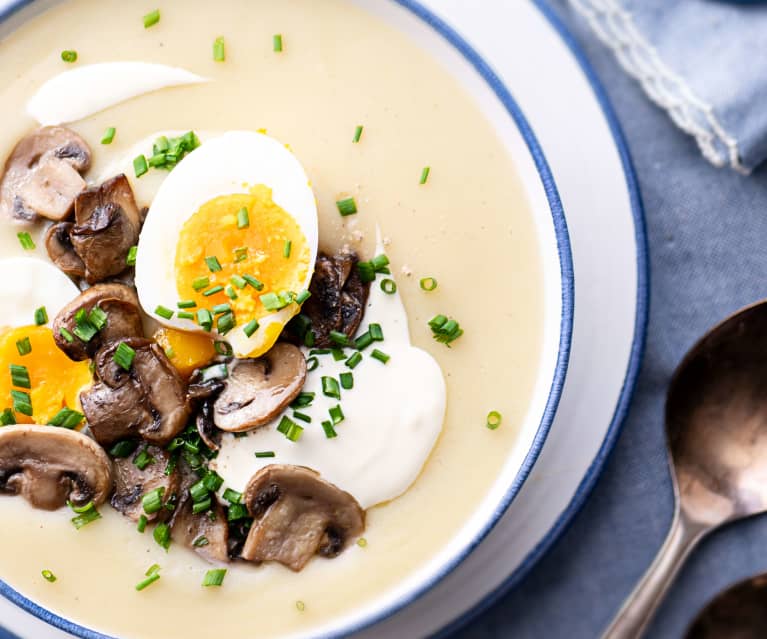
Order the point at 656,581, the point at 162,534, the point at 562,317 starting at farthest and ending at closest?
the point at 656,581, the point at 162,534, the point at 562,317

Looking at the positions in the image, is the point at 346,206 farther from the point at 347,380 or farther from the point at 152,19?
the point at 152,19

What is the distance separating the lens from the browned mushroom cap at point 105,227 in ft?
6.13

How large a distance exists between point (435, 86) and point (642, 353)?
82cm

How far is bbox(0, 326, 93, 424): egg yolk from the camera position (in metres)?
1.93

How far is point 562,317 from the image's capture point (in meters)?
1.84

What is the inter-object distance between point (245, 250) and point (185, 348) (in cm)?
28

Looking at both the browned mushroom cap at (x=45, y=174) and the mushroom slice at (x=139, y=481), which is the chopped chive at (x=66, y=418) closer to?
the mushroom slice at (x=139, y=481)

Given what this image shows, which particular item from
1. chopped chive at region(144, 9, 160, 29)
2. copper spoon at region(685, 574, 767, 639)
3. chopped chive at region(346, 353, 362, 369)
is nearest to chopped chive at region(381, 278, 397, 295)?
chopped chive at region(346, 353, 362, 369)

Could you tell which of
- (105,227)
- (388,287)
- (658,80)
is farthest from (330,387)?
(658,80)

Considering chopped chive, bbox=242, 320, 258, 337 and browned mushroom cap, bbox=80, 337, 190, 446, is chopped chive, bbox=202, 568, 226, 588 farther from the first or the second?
chopped chive, bbox=242, 320, 258, 337

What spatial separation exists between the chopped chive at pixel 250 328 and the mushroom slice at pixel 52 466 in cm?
45

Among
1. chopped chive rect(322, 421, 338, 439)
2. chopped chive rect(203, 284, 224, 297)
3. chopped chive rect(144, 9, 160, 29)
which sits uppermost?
chopped chive rect(144, 9, 160, 29)

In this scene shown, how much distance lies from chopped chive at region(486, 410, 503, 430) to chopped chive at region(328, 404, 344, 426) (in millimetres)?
349

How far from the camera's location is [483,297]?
76.9 inches
